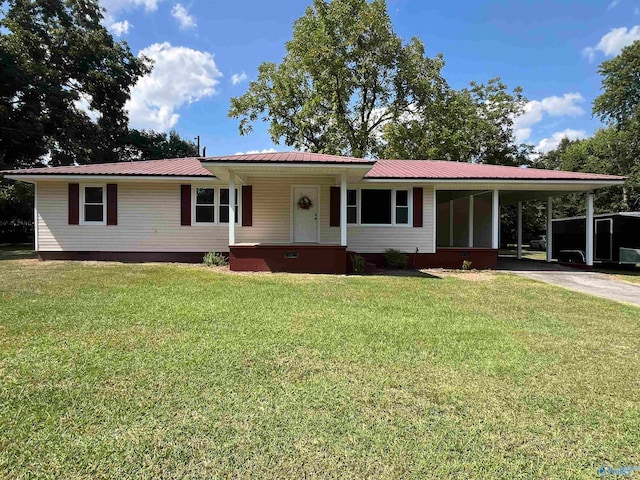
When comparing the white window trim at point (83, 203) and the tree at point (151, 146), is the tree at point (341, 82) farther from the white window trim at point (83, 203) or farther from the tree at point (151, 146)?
the white window trim at point (83, 203)

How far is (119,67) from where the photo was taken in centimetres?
2552

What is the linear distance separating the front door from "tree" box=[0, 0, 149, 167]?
17797 millimetres

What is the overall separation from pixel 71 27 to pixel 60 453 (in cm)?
3077

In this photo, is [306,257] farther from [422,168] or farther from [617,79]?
[617,79]

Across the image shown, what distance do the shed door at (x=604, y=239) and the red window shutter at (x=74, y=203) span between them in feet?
61.4

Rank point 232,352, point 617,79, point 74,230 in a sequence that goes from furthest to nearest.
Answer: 1. point 617,79
2. point 74,230
3. point 232,352

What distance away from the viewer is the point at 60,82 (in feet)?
77.1

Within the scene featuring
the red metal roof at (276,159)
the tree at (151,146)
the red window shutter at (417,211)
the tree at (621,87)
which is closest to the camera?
the red metal roof at (276,159)

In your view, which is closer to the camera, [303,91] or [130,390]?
[130,390]

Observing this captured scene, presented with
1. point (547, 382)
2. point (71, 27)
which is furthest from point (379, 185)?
point (71, 27)

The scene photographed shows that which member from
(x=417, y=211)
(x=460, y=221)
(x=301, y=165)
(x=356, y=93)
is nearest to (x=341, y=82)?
(x=356, y=93)

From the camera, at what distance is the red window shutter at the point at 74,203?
39.5ft

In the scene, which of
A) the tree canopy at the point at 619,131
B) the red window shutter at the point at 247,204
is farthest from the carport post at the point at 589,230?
the tree canopy at the point at 619,131

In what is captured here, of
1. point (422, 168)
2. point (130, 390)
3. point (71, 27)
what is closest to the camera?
point (130, 390)
